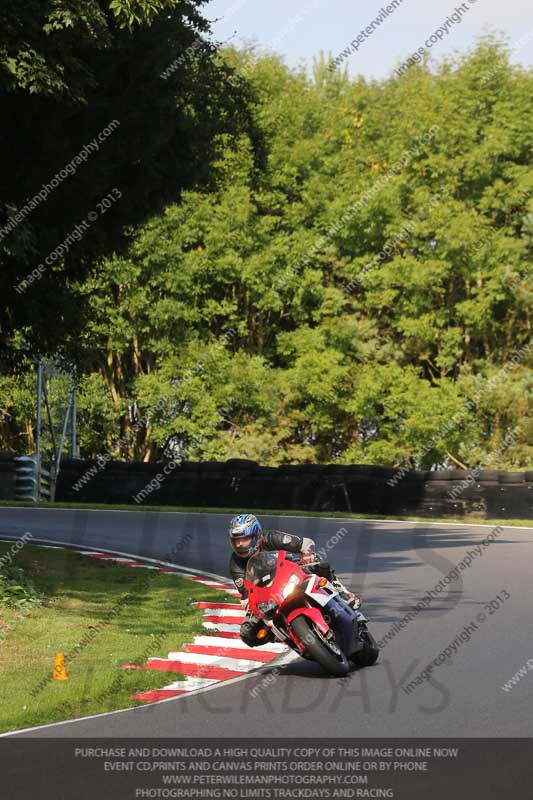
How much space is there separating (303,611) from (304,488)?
20.4 meters

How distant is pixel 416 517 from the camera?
28641 millimetres

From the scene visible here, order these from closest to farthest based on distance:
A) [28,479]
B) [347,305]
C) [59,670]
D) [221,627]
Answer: [59,670] < [221,627] < [28,479] < [347,305]

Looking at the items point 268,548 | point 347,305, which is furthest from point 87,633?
point 347,305

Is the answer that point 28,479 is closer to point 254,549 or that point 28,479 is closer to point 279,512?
point 279,512

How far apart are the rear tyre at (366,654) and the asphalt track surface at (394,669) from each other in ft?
0.28

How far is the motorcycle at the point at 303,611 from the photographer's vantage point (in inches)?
396

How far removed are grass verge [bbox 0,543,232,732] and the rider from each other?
75cm

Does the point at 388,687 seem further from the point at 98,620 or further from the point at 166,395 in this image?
the point at 166,395

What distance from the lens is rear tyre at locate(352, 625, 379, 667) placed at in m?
10.6

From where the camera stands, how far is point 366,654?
10.6 metres

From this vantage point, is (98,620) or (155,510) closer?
(98,620)

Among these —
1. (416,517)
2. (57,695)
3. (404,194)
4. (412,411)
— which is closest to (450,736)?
(57,695)

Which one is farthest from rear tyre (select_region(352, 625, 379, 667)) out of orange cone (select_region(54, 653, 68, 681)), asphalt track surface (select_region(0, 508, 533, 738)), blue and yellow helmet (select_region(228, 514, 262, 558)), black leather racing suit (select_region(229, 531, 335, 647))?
orange cone (select_region(54, 653, 68, 681))

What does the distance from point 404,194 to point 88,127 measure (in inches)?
1291
